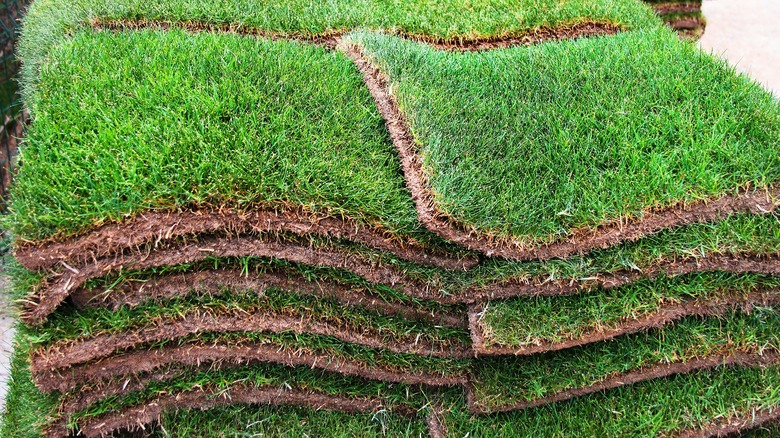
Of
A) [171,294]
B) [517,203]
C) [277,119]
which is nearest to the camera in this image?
[171,294]

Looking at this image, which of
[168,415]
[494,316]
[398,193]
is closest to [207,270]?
[168,415]

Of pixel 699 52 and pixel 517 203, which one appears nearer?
pixel 517 203

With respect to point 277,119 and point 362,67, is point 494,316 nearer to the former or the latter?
point 277,119

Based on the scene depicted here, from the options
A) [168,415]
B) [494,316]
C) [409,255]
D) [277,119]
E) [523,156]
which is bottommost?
[168,415]

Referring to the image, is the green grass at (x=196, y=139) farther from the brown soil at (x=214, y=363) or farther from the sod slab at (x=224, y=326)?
the brown soil at (x=214, y=363)

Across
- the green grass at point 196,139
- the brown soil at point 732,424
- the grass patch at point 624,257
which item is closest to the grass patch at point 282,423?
the grass patch at point 624,257

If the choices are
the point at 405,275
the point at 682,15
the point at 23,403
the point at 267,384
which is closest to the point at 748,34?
the point at 682,15
